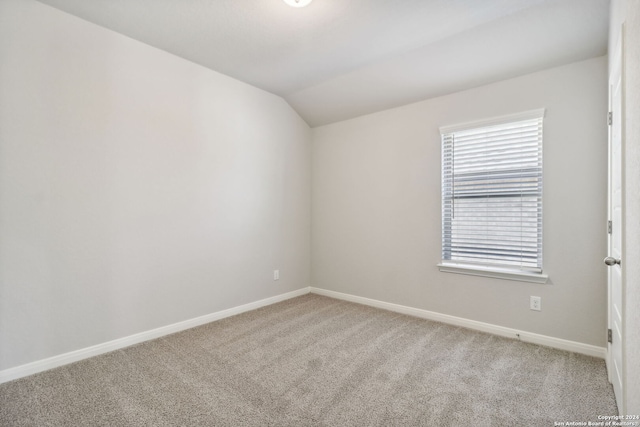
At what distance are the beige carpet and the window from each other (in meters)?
0.67

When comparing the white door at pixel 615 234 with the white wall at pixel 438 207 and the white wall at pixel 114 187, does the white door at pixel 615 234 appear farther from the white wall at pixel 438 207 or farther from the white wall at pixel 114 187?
the white wall at pixel 114 187

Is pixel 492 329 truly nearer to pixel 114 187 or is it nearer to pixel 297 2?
pixel 297 2

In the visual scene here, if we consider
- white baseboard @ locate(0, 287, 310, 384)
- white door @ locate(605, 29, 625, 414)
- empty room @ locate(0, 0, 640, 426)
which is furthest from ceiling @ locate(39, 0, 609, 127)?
white baseboard @ locate(0, 287, 310, 384)

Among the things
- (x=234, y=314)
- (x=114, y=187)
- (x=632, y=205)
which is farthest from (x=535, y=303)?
(x=114, y=187)

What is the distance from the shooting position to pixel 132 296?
2.56m

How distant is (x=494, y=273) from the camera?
8.97 ft

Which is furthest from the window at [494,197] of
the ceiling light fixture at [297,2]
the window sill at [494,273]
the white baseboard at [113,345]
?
the white baseboard at [113,345]

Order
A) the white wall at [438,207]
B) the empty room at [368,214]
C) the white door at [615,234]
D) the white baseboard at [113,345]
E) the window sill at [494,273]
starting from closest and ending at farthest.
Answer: the white door at [615,234] → the empty room at [368,214] → the white baseboard at [113,345] → the white wall at [438,207] → the window sill at [494,273]

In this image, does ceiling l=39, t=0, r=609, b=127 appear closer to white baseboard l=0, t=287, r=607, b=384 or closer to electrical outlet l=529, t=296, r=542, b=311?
electrical outlet l=529, t=296, r=542, b=311

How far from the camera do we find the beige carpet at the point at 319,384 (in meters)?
1.64

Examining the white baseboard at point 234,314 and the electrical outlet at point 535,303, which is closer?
the white baseboard at point 234,314

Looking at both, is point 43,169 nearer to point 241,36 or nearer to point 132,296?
point 132,296

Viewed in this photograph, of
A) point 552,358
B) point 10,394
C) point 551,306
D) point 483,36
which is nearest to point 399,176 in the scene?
point 483,36

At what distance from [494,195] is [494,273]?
0.71 metres
